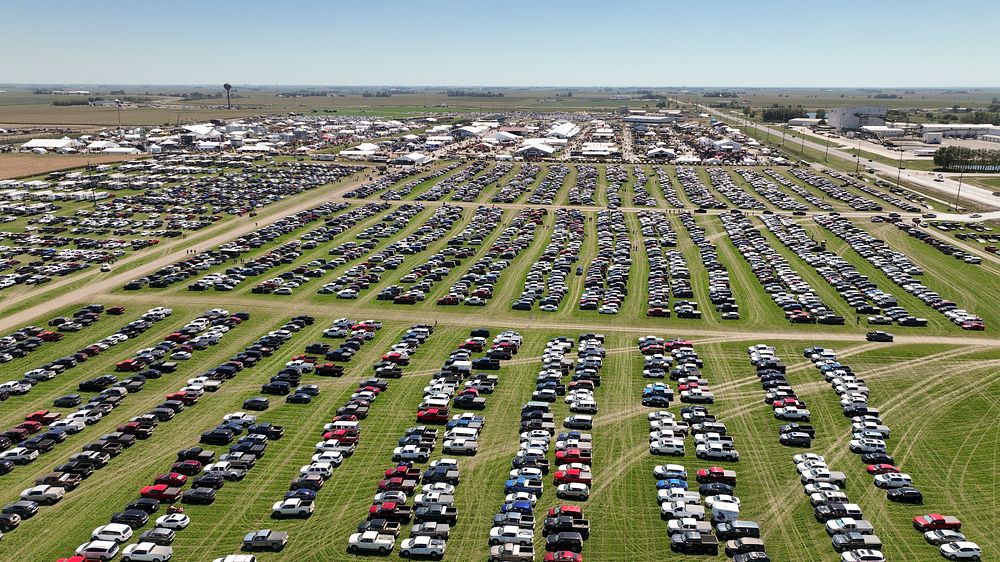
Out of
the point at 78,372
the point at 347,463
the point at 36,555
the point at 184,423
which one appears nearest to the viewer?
the point at 36,555

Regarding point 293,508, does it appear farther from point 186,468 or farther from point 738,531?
point 738,531

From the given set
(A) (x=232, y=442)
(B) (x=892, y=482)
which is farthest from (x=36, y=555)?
(B) (x=892, y=482)

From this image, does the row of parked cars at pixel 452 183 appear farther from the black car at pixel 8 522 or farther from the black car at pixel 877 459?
the black car at pixel 8 522

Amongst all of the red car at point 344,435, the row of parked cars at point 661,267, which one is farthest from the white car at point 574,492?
the row of parked cars at point 661,267

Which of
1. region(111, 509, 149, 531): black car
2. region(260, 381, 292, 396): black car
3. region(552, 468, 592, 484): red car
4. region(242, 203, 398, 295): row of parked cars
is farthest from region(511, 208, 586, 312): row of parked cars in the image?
A: region(111, 509, 149, 531): black car

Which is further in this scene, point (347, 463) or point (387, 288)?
point (387, 288)

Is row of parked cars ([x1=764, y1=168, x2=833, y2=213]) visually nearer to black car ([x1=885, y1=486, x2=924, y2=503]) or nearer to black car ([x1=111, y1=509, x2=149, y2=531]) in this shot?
black car ([x1=885, y1=486, x2=924, y2=503])

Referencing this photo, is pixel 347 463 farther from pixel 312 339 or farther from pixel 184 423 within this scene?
pixel 312 339

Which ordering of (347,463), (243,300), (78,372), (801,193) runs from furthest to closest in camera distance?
(801,193)
(243,300)
(78,372)
(347,463)
